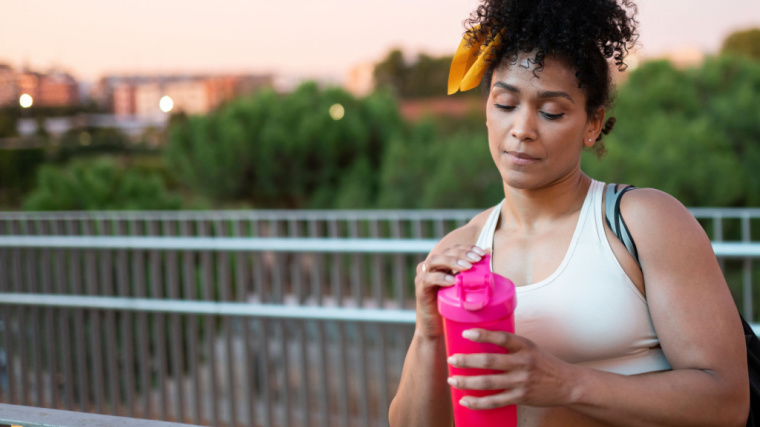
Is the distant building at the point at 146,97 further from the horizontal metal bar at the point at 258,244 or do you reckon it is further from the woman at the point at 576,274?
the woman at the point at 576,274

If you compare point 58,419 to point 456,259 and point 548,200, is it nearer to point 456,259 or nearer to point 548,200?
point 456,259

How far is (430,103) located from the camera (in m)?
10.7

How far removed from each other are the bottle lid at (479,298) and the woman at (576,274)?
Result: 2 centimetres

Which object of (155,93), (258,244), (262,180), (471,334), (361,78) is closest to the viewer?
(471,334)

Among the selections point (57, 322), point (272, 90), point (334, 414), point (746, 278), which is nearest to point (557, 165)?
point (746, 278)

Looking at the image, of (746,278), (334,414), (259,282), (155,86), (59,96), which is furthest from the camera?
(155,86)

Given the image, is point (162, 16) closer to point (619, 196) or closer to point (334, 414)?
point (334, 414)

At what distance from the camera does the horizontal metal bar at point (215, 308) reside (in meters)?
3.25

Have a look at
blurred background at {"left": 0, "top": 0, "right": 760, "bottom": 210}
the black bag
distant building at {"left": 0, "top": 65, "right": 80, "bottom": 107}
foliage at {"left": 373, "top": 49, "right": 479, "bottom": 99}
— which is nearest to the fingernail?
the black bag

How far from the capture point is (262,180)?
927 cm

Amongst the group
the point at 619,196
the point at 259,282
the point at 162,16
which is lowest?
the point at 259,282

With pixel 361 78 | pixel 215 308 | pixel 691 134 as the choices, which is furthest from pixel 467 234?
pixel 361 78

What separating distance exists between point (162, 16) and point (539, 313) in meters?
11.8

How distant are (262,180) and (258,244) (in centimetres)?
584
